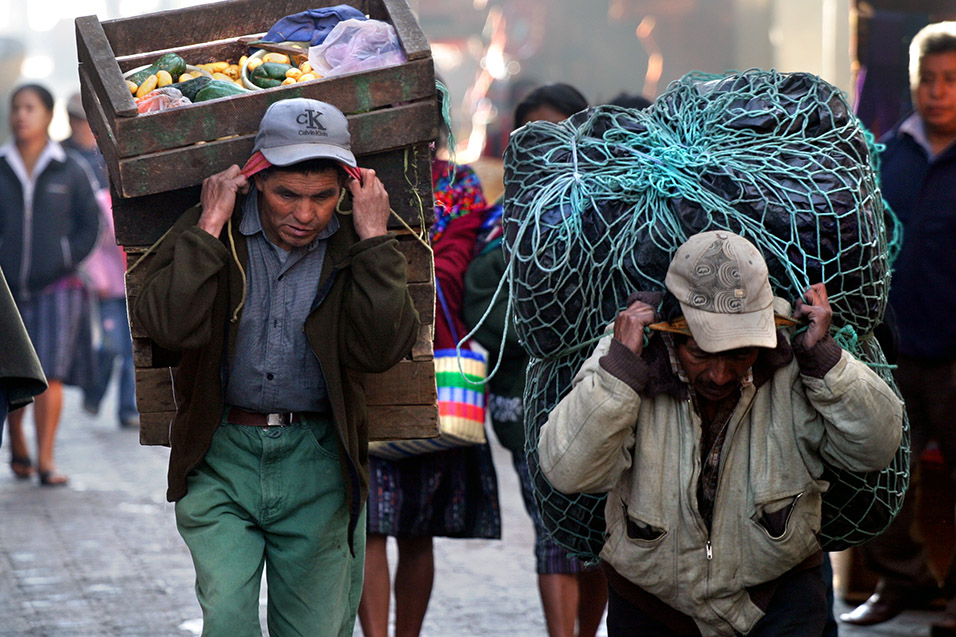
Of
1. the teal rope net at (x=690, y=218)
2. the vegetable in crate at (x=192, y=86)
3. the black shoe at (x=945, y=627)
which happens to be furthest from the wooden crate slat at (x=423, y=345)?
the black shoe at (x=945, y=627)

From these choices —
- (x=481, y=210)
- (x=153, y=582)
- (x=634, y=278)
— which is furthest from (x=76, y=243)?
(x=634, y=278)

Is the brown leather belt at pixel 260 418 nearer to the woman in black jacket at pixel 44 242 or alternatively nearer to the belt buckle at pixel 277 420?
the belt buckle at pixel 277 420

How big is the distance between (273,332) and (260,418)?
24cm

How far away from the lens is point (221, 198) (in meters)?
3.52

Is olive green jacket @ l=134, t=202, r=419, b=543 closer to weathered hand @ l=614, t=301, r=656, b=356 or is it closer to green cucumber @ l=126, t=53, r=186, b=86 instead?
green cucumber @ l=126, t=53, r=186, b=86

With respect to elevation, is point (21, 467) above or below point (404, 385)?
below

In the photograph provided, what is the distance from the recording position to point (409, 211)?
3766 mm

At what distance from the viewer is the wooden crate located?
3.51 m

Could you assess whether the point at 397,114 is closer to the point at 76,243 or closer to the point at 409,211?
the point at 409,211

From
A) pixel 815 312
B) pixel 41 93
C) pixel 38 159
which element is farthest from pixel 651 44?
pixel 815 312

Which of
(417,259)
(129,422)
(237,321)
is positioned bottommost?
(129,422)

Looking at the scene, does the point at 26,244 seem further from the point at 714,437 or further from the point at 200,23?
the point at 714,437

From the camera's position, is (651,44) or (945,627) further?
(651,44)

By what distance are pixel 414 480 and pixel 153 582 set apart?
1.93m
